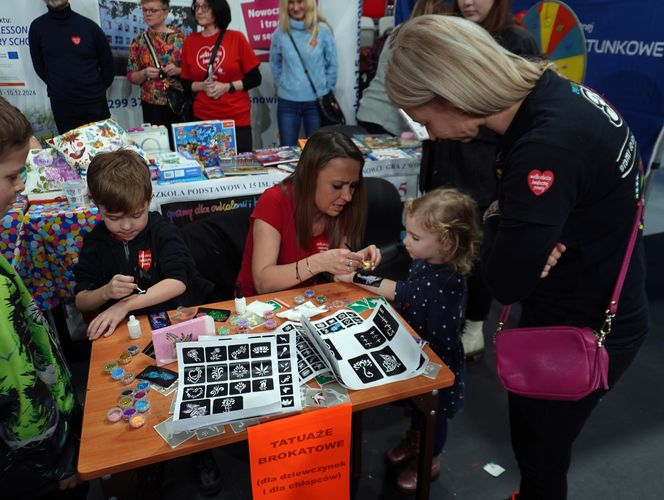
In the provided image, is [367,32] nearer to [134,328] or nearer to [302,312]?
[302,312]

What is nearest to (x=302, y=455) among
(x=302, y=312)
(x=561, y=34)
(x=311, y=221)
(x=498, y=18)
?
(x=302, y=312)

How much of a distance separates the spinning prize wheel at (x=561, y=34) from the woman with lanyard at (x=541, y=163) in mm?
2512

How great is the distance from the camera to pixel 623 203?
1142 millimetres

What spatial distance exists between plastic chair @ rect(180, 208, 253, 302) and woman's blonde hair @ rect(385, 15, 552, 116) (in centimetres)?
131

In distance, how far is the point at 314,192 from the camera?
1.97m

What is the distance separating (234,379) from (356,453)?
0.96m

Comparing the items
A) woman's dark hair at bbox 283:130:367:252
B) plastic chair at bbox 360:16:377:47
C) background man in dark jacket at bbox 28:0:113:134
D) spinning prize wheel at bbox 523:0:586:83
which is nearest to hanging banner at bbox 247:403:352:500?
woman's dark hair at bbox 283:130:367:252

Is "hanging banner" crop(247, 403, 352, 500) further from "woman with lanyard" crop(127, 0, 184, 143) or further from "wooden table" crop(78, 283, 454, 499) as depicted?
"woman with lanyard" crop(127, 0, 184, 143)

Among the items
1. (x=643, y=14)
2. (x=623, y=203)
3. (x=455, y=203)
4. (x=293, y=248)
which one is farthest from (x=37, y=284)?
(x=643, y=14)

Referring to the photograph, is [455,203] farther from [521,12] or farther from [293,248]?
[521,12]

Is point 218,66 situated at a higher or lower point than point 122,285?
higher

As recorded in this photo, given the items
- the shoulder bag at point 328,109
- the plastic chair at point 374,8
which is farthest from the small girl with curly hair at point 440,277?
the plastic chair at point 374,8

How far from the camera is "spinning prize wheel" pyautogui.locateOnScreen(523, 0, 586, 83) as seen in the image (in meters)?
3.35

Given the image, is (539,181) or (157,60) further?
(157,60)
